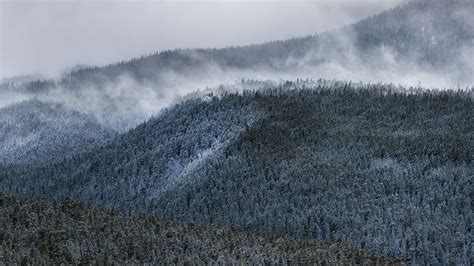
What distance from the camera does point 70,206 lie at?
18150cm

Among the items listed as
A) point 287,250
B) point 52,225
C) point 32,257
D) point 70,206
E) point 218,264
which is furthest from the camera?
point 70,206

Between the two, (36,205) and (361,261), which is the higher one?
(36,205)

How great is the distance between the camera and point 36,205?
572ft

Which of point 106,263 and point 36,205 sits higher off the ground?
point 36,205

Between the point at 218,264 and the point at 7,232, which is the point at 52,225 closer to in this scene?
the point at 7,232

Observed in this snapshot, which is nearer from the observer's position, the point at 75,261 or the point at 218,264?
the point at 75,261

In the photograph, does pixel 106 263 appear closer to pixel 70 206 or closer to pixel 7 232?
pixel 7 232

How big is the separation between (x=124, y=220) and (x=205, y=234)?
18.3 metres

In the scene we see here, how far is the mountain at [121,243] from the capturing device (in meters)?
142

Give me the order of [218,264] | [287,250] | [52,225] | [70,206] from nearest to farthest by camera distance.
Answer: [218,264]
[52,225]
[287,250]
[70,206]

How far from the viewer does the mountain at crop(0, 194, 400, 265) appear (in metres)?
142

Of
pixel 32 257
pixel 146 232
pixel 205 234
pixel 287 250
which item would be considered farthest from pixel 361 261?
pixel 32 257

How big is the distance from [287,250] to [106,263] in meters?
44.9

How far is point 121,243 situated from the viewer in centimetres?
15188
